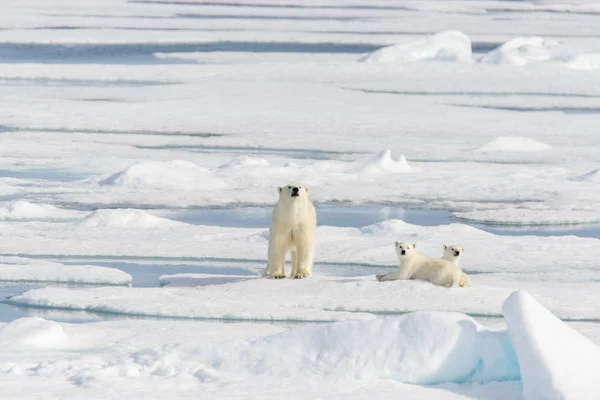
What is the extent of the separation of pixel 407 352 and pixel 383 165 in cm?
551

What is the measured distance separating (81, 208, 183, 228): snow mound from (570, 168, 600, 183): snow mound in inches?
134

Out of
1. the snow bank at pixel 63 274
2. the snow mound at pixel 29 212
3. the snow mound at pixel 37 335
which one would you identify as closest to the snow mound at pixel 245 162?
the snow mound at pixel 29 212

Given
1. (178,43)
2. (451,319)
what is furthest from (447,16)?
(451,319)

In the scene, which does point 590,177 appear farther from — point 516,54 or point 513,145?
point 516,54

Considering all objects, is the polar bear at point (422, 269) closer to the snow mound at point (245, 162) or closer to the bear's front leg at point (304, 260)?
→ the bear's front leg at point (304, 260)

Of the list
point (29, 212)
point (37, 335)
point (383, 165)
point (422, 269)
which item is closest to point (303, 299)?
point (422, 269)

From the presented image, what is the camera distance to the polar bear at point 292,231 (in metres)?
5.35

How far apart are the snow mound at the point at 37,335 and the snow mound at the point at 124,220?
267 centimetres

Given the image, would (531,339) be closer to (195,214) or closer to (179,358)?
(179,358)

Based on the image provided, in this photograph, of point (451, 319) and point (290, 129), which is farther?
point (290, 129)

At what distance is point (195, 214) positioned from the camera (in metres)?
7.61

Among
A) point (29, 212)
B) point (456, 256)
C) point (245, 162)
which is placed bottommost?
point (29, 212)

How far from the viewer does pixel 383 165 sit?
9.10 meters

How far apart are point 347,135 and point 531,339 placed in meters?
7.89
